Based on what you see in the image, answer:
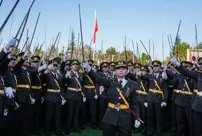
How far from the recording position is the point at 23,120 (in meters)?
7.20

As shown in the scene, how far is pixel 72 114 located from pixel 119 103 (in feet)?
12.4

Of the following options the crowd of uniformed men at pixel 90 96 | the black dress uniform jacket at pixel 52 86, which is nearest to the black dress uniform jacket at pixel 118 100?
the crowd of uniformed men at pixel 90 96

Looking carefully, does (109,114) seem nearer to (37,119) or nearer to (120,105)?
(120,105)

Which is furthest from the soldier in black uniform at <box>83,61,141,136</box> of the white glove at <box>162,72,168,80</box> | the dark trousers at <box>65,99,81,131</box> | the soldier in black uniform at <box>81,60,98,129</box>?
the soldier in black uniform at <box>81,60,98,129</box>

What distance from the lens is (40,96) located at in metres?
8.04

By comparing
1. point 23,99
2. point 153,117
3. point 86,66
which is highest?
point 86,66

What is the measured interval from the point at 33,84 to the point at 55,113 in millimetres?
1091

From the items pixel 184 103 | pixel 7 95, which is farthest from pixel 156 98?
pixel 7 95

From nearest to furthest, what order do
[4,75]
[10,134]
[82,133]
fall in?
1. [4,75]
2. [10,134]
3. [82,133]

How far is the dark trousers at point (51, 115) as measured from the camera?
7902mm

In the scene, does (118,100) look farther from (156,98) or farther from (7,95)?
(156,98)

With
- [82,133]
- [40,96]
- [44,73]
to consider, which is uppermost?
[44,73]

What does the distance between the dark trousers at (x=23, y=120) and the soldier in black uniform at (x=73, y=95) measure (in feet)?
5.29

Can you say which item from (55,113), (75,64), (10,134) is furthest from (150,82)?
(10,134)
